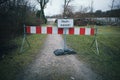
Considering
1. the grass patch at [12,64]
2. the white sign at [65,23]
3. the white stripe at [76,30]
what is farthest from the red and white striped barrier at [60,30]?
the grass patch at [12,64]

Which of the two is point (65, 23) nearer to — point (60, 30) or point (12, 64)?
point (60, 30)

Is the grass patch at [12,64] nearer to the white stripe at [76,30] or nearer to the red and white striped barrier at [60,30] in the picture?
the red and white striped barrier at [60,30]

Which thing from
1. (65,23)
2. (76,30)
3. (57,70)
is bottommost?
(57,70)

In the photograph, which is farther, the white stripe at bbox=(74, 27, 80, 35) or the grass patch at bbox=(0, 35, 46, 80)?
the white stripe at bbox=(74, 27, 80, 35)

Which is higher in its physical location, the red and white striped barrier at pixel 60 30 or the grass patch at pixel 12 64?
the red and white striped barrier at pixel 60 30

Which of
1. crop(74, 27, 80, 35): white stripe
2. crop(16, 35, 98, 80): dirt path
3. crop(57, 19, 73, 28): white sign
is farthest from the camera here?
crop(74, 27, 80, 35): white stripe

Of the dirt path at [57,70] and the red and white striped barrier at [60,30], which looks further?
the red and white striped barrier at [60,30]

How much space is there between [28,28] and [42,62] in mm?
2654

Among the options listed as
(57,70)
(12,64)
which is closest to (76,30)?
(57,70)

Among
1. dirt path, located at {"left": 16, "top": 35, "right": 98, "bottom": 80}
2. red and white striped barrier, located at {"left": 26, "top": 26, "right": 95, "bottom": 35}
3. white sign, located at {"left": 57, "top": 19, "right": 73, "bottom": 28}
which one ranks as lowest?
dirt path, located at {"left": 16, "top": 35, "right": 98, "bottom": 80}

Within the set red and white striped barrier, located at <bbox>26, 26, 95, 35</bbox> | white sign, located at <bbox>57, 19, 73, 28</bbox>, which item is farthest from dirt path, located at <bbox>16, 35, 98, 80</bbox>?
white sign, located at <bbox>57, 19, 73, 28</bbox>

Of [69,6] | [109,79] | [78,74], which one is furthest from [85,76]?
[69,6]

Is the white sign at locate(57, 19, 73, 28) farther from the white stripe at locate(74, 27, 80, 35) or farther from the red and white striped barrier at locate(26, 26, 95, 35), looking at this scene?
the white stripe at locate(74, 27, 80, 35)

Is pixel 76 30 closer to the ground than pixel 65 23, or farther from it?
closer to the ground
